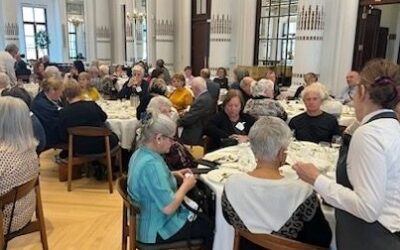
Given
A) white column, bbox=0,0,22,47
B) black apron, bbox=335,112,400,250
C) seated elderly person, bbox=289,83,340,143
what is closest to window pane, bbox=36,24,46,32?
white column, bbox=0,0,22,47

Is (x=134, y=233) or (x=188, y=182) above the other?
(x=188, y=182)

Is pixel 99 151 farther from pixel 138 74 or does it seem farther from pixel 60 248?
pixel 138 74

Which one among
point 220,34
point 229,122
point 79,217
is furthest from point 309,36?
point 79,217

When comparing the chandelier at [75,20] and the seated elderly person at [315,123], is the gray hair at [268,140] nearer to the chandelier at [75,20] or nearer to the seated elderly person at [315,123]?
the seated elderly person at [315,123]

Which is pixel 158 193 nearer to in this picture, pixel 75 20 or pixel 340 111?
pixel 340 111

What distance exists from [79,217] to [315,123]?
8.20 feet

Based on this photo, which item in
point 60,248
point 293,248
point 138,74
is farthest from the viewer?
point 138,74

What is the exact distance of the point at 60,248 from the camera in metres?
2.99

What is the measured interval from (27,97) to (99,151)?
142cm

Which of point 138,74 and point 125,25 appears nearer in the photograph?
point 138,74

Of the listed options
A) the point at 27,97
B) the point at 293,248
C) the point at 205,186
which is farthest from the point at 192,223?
the point at 27,97

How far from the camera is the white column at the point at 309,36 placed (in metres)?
7.14

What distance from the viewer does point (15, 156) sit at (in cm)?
232

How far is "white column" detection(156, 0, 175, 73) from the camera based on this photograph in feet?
37.6
